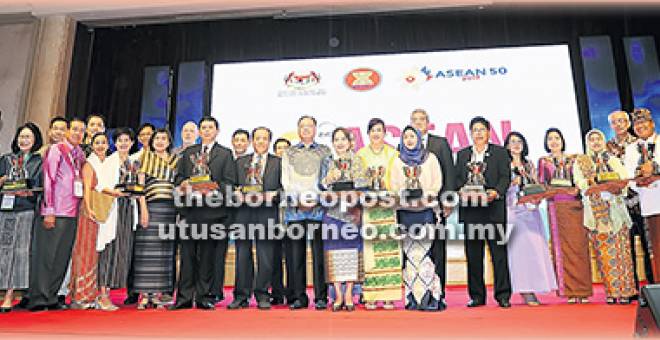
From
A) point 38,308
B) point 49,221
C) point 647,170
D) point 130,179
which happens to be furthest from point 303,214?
point 647,170

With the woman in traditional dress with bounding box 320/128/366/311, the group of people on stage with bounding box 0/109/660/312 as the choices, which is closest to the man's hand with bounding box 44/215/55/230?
the group of people on stage with bounding box 0/109/660/312

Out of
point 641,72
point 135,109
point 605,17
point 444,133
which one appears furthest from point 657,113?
point 135,109

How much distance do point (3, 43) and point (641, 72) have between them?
6536 mm

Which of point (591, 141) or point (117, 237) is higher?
point (591, 141)

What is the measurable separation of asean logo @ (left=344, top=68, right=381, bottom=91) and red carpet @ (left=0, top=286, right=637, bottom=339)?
2592mm

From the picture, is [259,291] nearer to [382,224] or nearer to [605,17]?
[382,224]

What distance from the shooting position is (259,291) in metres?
3.09

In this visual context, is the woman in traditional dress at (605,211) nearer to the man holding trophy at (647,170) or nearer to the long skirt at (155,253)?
the man holding trophy at (647,170)

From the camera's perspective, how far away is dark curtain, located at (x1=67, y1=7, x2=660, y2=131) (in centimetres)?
512

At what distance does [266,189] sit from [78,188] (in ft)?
3.90

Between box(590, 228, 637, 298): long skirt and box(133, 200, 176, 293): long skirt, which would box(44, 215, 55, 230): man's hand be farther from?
box(590, 228, 637, 298): long skirt

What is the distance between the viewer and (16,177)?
3.17m

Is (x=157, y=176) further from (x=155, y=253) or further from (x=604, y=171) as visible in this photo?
(x=604, y=171)

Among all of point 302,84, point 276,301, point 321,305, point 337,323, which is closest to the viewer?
point 337,323
